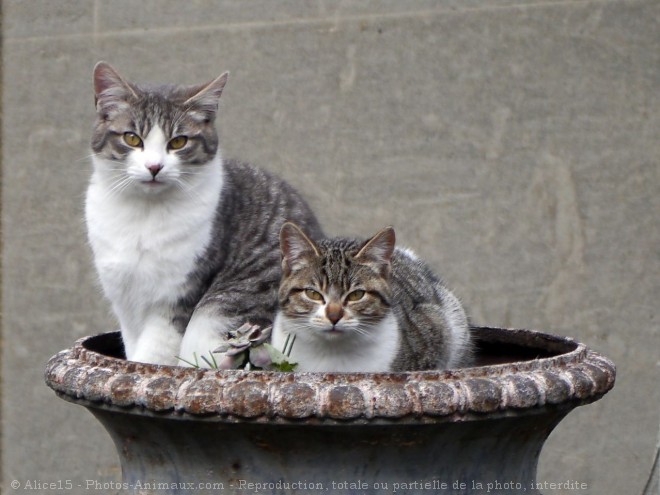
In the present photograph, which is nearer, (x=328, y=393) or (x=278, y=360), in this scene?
(x=328, y=393)

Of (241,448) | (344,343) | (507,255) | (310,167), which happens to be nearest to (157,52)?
(310,167)

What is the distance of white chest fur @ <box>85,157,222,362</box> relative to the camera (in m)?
2.41

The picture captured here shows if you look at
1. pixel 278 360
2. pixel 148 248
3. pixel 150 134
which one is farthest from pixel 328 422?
pixel 150 134

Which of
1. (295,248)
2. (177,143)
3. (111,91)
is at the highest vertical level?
(111,91)

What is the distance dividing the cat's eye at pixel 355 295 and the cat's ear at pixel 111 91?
0.81 metres

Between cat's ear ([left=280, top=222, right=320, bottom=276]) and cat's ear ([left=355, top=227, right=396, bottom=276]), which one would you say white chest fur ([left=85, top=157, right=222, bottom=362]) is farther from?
cat's ear ([left=355, top=227, right=396, bottom=276])

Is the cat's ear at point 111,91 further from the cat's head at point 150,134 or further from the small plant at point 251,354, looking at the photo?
the small plant at point 251,354

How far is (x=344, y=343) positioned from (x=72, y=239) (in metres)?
2.38

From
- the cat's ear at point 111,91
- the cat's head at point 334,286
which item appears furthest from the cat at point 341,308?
the cat's ear at point 111,91

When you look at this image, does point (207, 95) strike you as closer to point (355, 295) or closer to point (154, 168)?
point (154, 168)

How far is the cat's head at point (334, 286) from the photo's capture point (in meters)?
2.04

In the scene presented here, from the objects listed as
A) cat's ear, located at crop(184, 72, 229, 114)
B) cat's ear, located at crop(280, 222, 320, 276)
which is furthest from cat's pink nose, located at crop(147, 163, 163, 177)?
cat's ear, located at crop(280, 222, 320, 276)

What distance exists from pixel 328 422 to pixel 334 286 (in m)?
0.51

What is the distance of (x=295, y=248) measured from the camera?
2078mm
